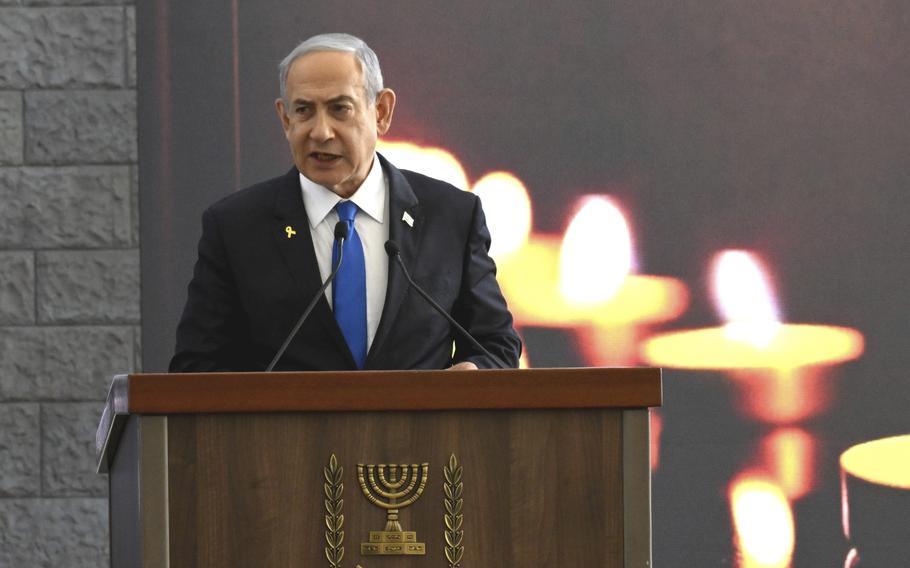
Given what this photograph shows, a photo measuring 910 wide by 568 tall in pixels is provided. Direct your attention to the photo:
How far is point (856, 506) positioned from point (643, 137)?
110cm

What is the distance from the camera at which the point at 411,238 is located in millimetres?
Answer: 2135

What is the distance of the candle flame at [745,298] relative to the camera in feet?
11.4

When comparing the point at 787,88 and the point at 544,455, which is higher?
the point at 787,88

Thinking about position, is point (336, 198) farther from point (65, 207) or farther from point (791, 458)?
point (791, 458)

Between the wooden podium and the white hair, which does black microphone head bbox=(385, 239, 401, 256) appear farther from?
the wooden podium

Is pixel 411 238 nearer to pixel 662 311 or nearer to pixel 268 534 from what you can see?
pixel 268 534

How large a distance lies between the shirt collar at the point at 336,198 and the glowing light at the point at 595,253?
1316 mm

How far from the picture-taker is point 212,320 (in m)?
2.08

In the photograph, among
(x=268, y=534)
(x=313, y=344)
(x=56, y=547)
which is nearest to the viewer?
(x=268, y=534)

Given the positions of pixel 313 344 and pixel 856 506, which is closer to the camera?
pixel 313 344

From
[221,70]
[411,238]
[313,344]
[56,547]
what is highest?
[221,70]

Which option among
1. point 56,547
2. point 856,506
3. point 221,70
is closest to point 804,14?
point 856,506

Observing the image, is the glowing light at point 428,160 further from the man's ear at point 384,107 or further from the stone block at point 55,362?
the man's ear at point 384,107

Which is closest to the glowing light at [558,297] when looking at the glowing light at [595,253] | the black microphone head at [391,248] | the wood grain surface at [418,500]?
the glowing light at [595,253]
